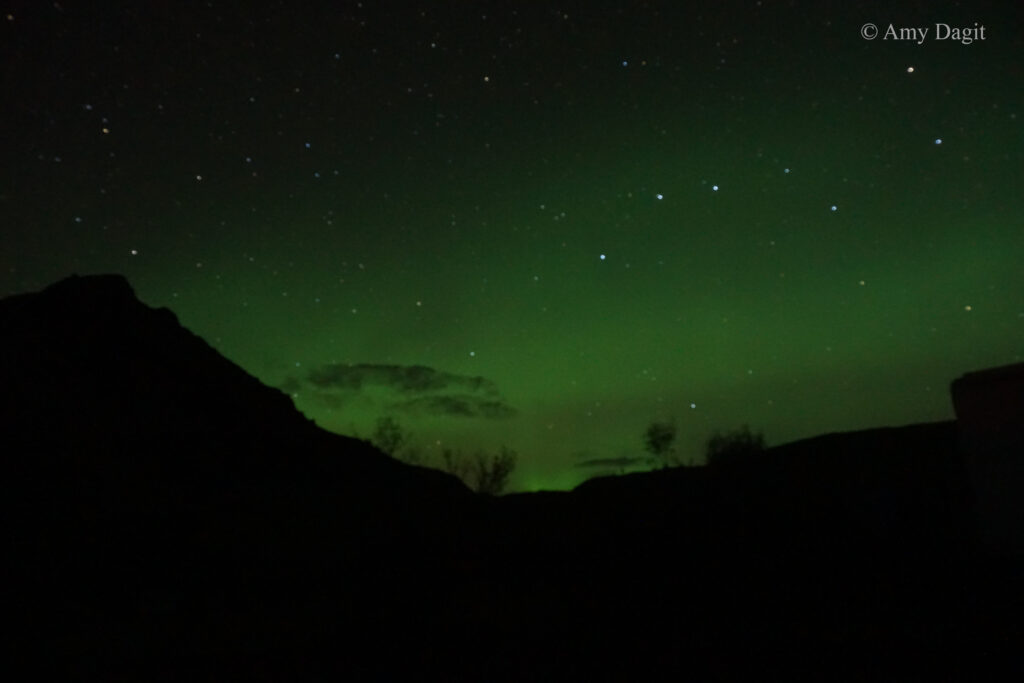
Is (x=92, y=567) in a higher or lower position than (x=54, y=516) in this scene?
lower

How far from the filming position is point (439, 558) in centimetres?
1459

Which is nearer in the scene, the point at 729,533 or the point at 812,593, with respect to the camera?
the point at 812,593

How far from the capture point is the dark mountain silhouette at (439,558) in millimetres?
8656

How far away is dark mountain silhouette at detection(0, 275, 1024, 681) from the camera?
8656mm

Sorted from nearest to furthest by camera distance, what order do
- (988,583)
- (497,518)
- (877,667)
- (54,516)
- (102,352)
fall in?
(877,667) → (988,583) → (54,516) → (497,518) → (102,352)

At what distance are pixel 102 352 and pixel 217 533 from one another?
10821 millimetres

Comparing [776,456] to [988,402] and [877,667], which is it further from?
[877,667]

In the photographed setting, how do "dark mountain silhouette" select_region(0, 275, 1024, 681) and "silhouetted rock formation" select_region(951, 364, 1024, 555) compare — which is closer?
"dark mountain silhouette" select_region(0, 275, 1024, 681)

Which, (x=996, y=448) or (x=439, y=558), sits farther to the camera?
(x=439, y=558)

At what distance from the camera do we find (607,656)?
8.55 m

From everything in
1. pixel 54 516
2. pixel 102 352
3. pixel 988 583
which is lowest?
pixel 988 583

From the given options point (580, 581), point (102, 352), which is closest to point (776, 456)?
point (580, 581)

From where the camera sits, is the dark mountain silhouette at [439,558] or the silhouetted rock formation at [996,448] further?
the silhouetted rock formation at [996,448]

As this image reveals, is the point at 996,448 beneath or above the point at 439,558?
above
